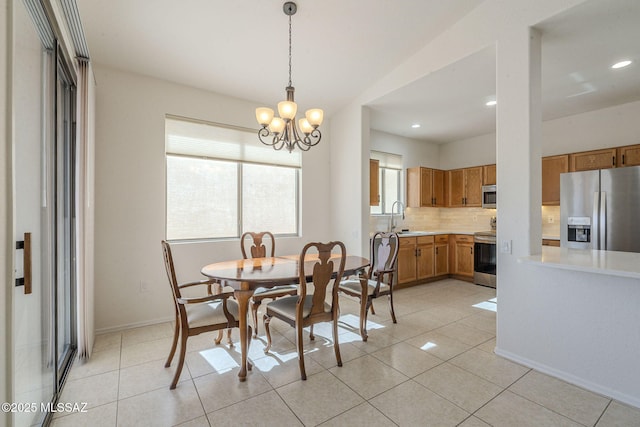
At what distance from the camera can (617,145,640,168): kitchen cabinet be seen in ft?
12.5

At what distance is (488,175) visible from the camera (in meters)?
5.39

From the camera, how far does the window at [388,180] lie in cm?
557

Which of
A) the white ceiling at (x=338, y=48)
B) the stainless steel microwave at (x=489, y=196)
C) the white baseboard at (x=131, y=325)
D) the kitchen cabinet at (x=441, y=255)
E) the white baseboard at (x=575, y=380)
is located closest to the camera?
the white baseboard at (x=575, y=380)

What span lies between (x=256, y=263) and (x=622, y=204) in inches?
169

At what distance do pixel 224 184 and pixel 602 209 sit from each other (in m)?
4.76

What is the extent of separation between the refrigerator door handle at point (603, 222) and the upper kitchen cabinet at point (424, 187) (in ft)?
8.46

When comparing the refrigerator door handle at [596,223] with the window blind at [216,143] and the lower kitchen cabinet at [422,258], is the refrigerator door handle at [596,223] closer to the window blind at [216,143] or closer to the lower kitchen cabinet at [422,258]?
the lower kitchen cabinet at [422,258]

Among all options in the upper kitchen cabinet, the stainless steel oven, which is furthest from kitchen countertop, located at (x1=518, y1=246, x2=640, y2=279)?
the upper kitchen cabinet

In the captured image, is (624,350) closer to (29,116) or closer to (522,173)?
(522,173)

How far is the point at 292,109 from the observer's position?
2523mm

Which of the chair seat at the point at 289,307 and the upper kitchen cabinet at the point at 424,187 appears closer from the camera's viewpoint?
the chair seat at the point at 289,307

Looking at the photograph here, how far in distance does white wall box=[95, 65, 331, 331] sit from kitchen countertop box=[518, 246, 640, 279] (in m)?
3.47

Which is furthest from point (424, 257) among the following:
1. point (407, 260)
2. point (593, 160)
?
point (593, 160)

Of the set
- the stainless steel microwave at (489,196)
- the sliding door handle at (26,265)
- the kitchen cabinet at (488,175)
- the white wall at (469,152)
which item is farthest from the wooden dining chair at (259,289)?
the white wall at (469,152)
